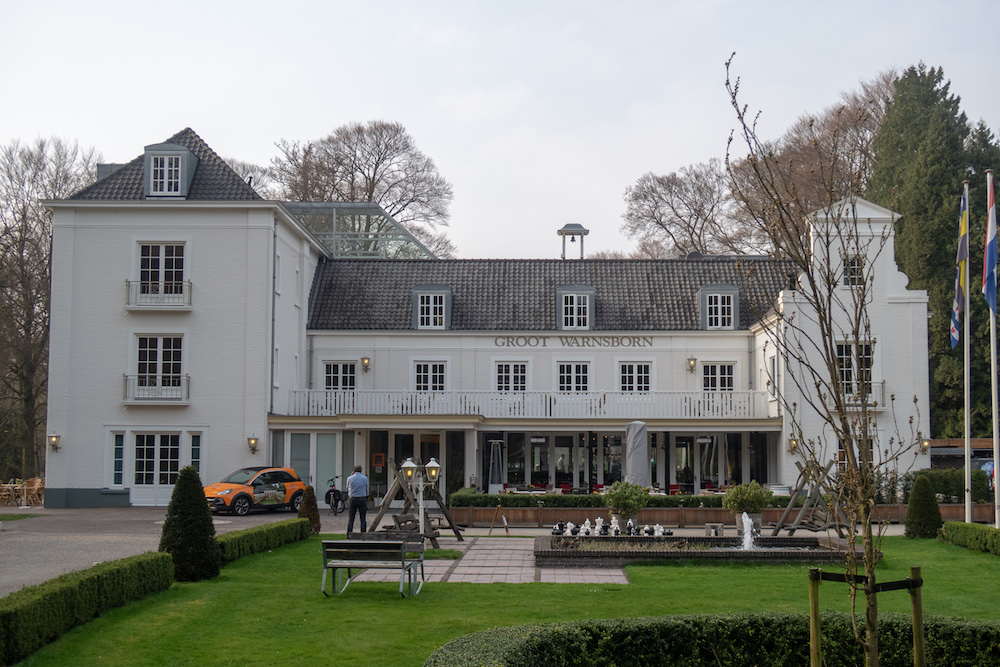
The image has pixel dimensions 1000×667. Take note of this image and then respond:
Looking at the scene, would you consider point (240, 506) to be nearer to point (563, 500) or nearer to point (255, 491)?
point (255, 491)

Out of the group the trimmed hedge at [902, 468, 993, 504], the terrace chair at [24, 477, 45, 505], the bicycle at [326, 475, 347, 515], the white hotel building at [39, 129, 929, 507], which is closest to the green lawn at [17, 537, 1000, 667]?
the trimmed hedge at [902, 468, 993, 504]

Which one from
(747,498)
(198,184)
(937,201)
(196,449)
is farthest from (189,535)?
(937,201)

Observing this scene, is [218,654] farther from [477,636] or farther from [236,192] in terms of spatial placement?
[236,192]

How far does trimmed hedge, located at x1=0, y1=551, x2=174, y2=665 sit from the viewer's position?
892 cm

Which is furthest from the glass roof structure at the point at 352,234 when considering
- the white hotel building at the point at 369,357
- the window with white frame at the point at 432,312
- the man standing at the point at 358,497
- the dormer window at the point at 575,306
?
the man standing at the point at 358,497

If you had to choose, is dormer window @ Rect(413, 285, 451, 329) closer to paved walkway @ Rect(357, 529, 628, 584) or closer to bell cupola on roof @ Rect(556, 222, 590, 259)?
bell cupola on roof @ Rect(556, 222, 590, 259)

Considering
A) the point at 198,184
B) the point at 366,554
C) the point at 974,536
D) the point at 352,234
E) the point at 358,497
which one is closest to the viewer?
the point at 366,554

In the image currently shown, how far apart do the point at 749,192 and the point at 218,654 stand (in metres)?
36.2

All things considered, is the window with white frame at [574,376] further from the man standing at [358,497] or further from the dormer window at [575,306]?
the man standing at [358,497]

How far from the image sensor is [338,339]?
3195 centimetres

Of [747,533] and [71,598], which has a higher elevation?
[71,598]

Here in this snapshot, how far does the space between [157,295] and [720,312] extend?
1790 cm

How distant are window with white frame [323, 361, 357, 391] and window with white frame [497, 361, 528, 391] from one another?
16.0 ft

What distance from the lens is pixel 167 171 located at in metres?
28.7
